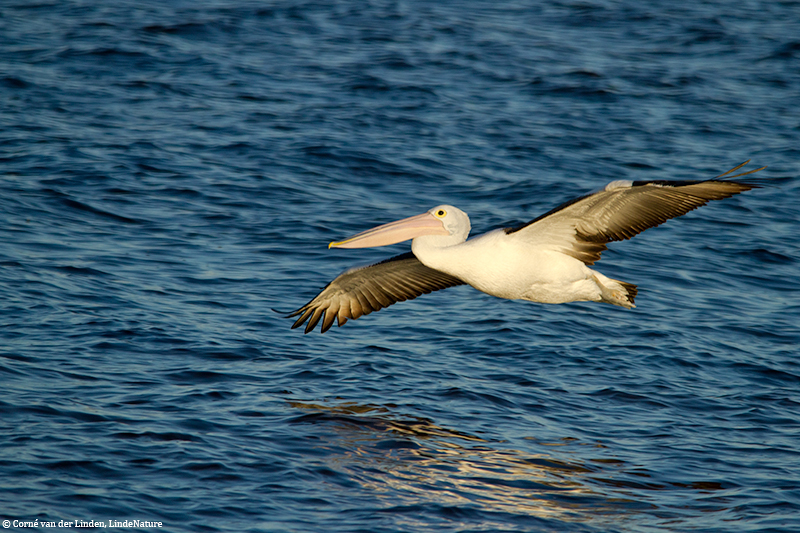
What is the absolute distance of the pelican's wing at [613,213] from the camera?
6664mm

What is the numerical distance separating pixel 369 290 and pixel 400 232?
1.24 meters

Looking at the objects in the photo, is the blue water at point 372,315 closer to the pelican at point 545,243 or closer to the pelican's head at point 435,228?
the pelican at point 545,243

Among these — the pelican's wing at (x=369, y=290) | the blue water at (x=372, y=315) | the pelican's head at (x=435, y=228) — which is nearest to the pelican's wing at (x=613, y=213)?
the pelican's head at (x=435, y=228)

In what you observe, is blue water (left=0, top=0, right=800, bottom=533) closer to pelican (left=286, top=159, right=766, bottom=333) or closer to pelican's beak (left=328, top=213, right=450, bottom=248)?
pelican (left=286, top=159, right=766, bottom=333)

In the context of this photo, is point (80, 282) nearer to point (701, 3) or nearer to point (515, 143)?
point (515, 143)

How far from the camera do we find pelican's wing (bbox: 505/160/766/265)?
6.66 meters

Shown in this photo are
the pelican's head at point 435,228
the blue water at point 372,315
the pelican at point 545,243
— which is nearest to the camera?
the blue water at point 372,315

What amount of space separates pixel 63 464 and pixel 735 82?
15.7 meters

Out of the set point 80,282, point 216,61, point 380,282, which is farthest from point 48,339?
point 216,61

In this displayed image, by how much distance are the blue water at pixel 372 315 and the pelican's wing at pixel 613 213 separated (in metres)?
1.68

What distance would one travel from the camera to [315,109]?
51.6ft

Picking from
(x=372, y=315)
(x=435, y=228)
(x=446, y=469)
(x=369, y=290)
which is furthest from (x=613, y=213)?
(x=372, y=315)

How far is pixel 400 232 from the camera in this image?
7.58 metres

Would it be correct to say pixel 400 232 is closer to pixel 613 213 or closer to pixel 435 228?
pixel 435 228
